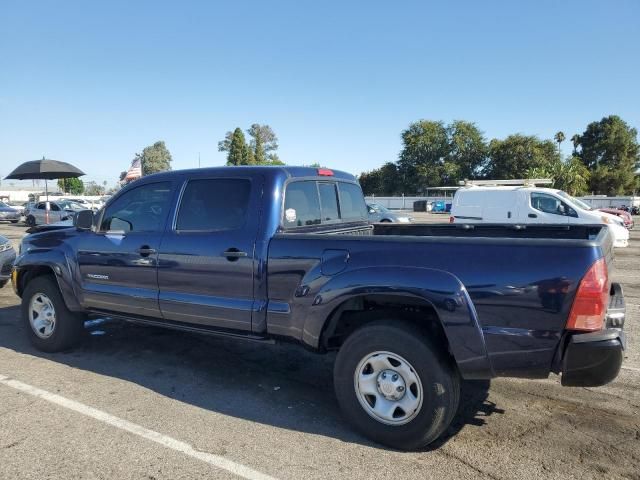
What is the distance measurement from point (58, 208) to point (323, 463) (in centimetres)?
2730

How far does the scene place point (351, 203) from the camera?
501 centimetres

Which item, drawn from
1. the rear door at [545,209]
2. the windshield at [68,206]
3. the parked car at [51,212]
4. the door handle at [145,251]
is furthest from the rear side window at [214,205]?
the windshield at [68,206]

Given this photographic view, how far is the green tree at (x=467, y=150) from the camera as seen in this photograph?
75.3 meters

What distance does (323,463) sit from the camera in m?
3.03

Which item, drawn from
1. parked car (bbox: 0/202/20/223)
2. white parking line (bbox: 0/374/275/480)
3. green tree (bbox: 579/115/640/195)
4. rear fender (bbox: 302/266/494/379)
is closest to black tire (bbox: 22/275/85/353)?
white parking line (bbox: 0/374/275/480)

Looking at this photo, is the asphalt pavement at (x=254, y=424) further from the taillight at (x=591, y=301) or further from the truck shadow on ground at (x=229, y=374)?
the taillight at (x=591, y=301)

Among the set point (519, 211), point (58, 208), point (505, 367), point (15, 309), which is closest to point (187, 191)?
point (505, 367)

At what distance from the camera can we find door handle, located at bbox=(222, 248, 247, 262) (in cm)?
381

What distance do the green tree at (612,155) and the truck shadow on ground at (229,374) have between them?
7089 centimetres

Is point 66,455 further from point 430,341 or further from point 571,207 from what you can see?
point 571,207

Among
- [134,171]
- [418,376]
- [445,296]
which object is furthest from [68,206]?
[445,296]

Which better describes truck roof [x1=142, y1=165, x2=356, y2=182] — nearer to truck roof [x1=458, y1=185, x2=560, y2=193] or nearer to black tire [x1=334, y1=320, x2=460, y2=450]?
black tire [x1=334, y1=320, x2=460, y2=450]

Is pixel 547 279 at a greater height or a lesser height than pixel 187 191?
lesser

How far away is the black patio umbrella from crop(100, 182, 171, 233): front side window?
12.5 metres
